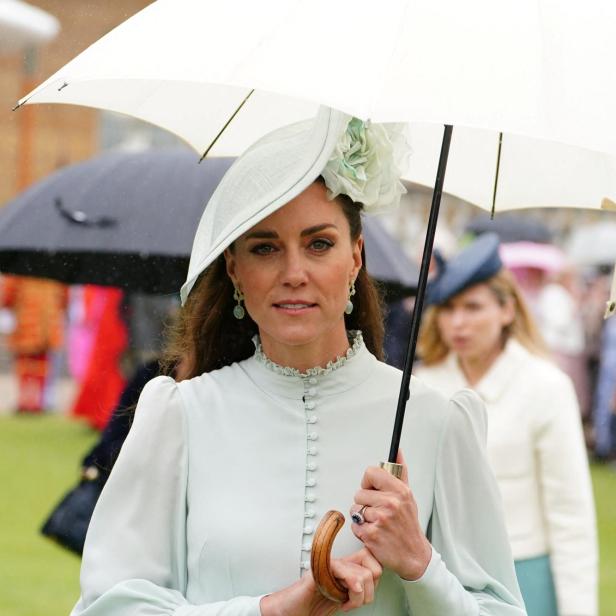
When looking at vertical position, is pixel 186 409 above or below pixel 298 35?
below

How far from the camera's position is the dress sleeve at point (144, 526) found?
292 centimetres

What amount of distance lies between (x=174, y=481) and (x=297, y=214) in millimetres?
565

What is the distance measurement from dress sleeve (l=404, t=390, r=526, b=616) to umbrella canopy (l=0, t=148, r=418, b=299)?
2.02 meters

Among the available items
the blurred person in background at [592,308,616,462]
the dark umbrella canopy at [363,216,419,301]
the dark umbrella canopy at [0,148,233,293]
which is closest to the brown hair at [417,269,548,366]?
the dark umbrella canopy at [363,216,419,301]

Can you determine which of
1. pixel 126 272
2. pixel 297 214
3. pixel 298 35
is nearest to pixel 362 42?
pixel 298 35

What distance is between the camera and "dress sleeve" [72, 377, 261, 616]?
2.92 metres

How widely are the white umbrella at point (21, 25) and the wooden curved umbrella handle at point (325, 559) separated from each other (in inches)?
227

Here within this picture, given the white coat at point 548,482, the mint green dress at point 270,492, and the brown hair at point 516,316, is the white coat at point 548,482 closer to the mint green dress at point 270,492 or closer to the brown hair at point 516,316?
the brown hair at point 516,316

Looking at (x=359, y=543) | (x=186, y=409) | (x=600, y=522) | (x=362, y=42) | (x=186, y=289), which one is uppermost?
(x=362, y=42)

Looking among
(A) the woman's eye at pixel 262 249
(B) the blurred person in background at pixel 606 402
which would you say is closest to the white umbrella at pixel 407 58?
(A) the woman's eye at pixel 262 249

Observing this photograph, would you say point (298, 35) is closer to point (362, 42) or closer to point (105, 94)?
point (362, 42)

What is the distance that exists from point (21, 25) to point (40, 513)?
3.33m

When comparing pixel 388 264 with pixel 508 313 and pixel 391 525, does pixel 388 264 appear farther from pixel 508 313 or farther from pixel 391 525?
pixel 391 525

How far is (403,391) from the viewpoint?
9.87 ft
